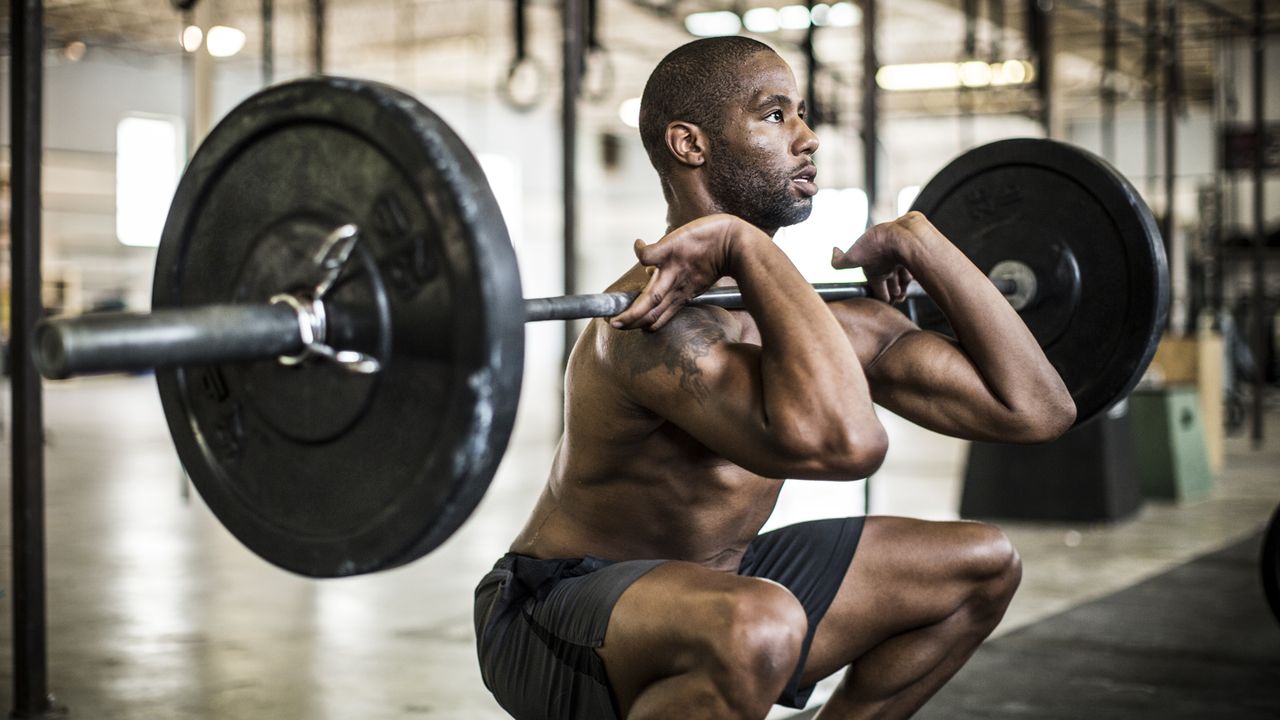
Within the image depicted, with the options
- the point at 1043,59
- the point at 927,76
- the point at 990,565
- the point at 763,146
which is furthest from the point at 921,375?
the point at 927,76

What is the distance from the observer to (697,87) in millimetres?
1744

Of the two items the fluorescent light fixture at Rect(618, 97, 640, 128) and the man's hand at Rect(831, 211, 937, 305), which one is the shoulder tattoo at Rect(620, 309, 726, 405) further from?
the fluorescent light fixture at Rect(618, 97, 640, 128)

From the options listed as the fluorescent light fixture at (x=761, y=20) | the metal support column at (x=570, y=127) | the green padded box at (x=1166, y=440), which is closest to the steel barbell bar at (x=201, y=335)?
the metal support column at (x=570, y=127)

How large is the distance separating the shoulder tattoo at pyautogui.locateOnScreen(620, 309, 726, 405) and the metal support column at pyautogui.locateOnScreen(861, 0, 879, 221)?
1.87 meters

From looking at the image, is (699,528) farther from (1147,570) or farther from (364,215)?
(1147,570)

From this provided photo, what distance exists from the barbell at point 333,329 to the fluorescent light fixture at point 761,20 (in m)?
10.1

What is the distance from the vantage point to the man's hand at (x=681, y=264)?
1490 millimetres

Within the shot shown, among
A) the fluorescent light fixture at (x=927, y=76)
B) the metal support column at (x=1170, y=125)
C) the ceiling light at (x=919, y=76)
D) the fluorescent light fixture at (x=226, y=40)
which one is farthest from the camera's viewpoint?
the ceiling light at (x=919, y=76)

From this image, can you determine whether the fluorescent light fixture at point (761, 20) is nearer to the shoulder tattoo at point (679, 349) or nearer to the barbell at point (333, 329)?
the shoulder tattoo at point (679, 349)

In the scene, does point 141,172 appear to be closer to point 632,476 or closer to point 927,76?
point 927,76

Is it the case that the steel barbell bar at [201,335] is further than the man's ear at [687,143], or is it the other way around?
the man's ear at [687,143]

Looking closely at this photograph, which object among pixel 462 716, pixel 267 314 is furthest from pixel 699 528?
pixel 462 716

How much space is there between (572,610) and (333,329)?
19.5 inches

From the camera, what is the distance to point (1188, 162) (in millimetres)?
17938
